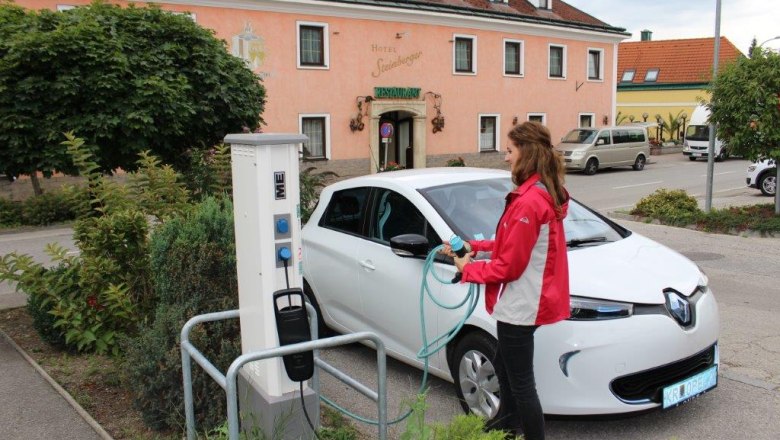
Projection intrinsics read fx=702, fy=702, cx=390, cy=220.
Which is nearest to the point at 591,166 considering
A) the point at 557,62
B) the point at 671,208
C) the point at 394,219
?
the point at 557,62

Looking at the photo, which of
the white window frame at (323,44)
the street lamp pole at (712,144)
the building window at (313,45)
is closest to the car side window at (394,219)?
the street lamp pole at (712,144)

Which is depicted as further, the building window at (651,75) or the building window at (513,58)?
the building window at (651,75)

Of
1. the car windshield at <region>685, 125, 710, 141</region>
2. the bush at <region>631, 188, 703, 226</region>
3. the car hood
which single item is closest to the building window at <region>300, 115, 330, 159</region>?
the bush at <region>631, 188, 703, 226</region>

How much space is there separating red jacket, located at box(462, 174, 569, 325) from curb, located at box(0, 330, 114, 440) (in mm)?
2567

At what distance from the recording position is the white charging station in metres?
3.48

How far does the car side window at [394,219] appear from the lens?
17.5 feet

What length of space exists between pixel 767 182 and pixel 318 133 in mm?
14965

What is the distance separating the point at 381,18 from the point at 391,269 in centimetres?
2272

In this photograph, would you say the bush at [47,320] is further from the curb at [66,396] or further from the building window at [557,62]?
the building window at [557,62]

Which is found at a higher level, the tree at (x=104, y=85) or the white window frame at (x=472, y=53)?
the white window frame at (x=472, y=53)

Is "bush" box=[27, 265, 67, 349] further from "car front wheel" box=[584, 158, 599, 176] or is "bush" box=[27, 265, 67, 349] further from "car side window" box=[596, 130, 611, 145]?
"car side window" box=[596, 130, 611, 145]

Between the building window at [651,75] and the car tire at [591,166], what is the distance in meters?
23.2

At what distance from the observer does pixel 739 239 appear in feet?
39.3

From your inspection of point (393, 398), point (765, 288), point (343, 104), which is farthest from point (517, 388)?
point (343, 104)
